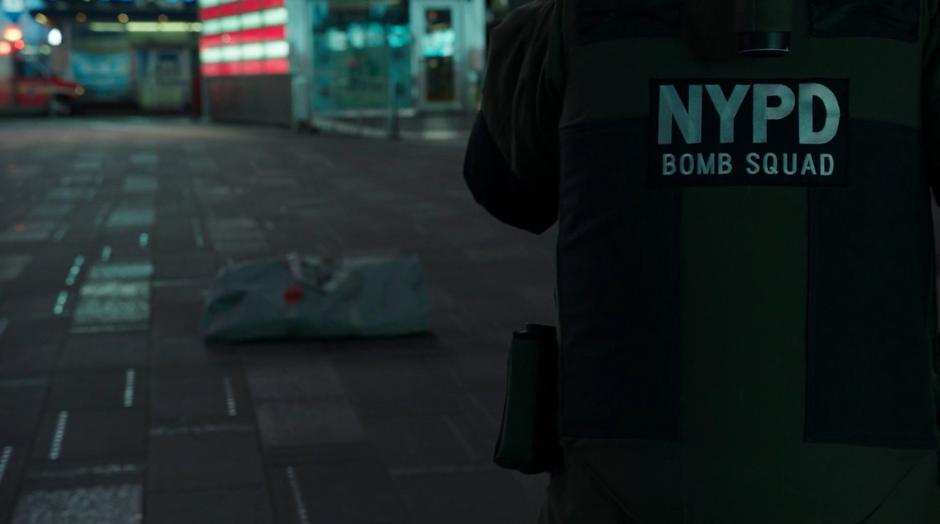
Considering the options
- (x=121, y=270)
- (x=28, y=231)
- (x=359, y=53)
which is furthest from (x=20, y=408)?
(x=359, y=53)

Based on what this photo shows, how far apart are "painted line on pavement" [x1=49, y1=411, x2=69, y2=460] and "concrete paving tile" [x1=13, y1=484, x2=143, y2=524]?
38cm

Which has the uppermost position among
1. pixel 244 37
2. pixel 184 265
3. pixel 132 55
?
pixel 244 37

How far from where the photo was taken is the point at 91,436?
14.6ft

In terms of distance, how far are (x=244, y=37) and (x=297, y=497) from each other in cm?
2662

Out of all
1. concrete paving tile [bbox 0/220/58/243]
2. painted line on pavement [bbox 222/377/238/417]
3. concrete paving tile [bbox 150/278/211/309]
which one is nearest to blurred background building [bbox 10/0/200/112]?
concrete paving tile [bbox 0/220/58/243]

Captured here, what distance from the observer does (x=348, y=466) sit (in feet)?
13.6

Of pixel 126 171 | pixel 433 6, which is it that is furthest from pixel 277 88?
pixel 126 171

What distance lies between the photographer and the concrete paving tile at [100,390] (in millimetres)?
4875

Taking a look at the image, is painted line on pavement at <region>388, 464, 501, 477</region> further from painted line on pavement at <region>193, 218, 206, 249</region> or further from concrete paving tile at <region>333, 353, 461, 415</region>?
painted line on pavement at <region>193, 218, 206, 249</region>

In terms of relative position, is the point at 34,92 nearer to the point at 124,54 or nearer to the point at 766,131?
the point at 124,54

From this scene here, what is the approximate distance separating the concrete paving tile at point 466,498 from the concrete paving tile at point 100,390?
1419mm

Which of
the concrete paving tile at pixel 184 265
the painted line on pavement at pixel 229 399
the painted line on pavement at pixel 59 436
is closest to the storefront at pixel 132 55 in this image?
the concrete paving tile at pixel 184 265

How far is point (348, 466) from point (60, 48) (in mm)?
38475

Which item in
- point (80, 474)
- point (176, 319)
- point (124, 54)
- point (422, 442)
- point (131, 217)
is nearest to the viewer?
point (80, 474)
